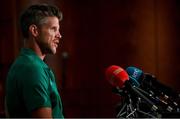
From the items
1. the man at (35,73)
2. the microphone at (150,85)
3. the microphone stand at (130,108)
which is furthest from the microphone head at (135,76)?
the man at (35,73)

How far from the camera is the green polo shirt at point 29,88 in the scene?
145cm

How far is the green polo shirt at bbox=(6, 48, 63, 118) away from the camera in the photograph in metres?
1.45

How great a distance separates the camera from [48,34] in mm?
1589

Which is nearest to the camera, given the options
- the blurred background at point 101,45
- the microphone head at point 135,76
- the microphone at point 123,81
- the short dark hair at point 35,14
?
the short dark hair at point 35,14

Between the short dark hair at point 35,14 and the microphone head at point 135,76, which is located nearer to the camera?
the short dark hair at point 35,14

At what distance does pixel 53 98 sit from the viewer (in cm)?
154

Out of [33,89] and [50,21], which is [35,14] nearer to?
[50,21]

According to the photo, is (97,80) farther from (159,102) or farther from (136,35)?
(159,102)

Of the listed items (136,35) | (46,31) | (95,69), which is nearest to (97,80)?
(95,69)

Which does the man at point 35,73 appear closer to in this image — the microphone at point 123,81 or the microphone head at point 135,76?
the microphone at point 123,81

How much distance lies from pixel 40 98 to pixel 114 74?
943mm

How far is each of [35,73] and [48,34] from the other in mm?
202

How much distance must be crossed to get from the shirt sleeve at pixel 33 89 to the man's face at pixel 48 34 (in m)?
0.16

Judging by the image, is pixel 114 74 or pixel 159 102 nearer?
pixel 159 102
